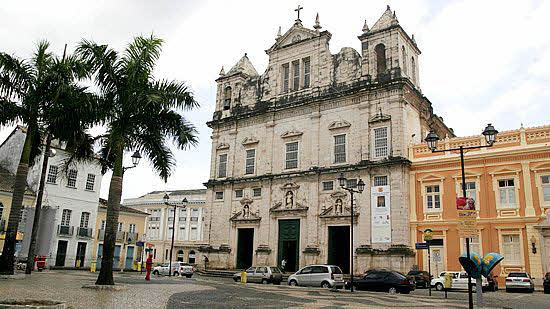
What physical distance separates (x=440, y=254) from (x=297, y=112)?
592 inches

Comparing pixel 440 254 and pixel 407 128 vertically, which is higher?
pixel 407 128

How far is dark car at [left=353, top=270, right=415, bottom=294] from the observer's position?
21656 millimetres

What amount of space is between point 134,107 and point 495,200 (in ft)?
67.7

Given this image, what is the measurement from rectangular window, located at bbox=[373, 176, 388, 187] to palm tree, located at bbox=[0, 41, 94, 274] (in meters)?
18.6

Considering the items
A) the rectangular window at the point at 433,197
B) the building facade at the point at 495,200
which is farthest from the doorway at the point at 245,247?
the rectangular window at the point at 433,197

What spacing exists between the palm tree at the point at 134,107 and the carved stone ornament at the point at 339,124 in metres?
16.4

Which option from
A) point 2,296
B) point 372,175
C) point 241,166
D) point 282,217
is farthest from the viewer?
point 241,166

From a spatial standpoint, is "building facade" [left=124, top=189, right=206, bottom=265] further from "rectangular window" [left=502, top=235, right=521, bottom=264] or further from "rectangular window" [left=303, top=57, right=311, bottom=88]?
"rectangular window" [left=502, top=235, right=521, bottom=264]

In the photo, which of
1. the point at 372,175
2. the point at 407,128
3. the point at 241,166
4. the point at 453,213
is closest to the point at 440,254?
the point at 453,213

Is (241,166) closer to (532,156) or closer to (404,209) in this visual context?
(404,209)

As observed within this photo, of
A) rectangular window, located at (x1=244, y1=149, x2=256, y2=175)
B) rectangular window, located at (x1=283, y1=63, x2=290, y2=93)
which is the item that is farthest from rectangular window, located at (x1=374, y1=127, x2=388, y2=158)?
rectangular window, located at (x1=244, y1=149, x2=256, y2=175)

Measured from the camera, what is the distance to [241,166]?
125ft

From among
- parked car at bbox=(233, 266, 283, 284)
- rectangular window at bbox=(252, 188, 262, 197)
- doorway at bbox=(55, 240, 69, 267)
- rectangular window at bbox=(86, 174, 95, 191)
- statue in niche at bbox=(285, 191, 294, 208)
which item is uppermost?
rectangular window at bbox=(86, 174, 95, 191)

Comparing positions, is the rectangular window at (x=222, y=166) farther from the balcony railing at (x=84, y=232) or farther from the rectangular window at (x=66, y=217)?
the rectangular window at (x=66, y=217)
